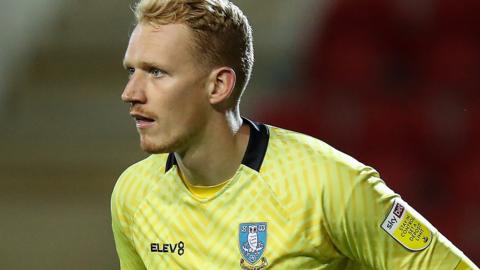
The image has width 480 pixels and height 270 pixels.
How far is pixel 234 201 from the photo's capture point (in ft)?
7.18

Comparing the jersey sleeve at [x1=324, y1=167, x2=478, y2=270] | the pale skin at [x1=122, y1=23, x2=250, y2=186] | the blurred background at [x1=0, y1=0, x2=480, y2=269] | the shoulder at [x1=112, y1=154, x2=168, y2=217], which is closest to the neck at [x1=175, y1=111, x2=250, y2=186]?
the pale skin at [x1=122, y1=23, x2=250, y2=186]

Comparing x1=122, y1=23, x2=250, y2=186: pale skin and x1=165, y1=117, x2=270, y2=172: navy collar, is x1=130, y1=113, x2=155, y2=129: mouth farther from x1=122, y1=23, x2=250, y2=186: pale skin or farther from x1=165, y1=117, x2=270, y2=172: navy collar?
x1=165, y1=117, x2=270, y2=172: navy collar

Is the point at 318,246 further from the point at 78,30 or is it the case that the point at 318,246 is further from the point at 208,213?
the point at 78,30

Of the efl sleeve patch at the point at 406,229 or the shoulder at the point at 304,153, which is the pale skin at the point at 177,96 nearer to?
the shoulder at the point at 304,153

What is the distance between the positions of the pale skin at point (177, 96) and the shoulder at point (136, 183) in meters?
0.17

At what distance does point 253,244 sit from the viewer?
7.02 ft

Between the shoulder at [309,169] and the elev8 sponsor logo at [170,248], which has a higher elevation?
the shoulder at [309,169]

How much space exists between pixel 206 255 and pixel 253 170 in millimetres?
238

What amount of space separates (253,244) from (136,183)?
0.38 meters

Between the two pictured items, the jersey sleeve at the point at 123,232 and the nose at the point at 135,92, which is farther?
the jersey sleeve at the point at 123,232

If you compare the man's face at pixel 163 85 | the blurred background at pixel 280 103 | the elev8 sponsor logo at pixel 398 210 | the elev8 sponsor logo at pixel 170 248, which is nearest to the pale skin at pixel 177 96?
the man's face at pixel 163 85

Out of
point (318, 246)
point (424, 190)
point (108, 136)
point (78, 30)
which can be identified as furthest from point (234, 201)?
point (78, 30)

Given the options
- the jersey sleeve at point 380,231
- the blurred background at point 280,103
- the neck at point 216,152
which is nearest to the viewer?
the jersey sleeve at point 380,231

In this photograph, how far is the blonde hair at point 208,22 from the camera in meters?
2.09
